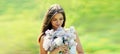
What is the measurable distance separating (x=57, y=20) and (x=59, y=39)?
0.15 m

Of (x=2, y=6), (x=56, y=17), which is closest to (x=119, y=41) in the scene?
(x=2, y=6)

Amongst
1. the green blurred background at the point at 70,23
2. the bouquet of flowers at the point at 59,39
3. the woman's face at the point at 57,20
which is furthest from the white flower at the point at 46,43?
the green blurred background at the point at 70,23

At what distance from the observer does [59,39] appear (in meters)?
2.38

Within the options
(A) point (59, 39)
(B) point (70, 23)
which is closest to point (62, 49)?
Result: (A) point (59, 39)

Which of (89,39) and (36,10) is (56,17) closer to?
(89,39)

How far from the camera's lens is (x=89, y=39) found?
6082 mm

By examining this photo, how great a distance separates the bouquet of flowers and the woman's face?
42mm

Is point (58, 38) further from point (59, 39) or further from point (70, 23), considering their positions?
point (70, 23)

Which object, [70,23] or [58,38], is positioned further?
[70,23]

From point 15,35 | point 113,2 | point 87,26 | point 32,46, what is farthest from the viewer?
point 113,2

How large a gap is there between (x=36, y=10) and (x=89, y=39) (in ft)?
4.05

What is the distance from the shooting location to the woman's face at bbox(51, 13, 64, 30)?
2.46 meters

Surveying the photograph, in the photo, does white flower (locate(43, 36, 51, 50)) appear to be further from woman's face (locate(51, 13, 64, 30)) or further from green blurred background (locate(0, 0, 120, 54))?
green blurred background (locate(0, 0, 120, 54))

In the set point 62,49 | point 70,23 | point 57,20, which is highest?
point 70,23
